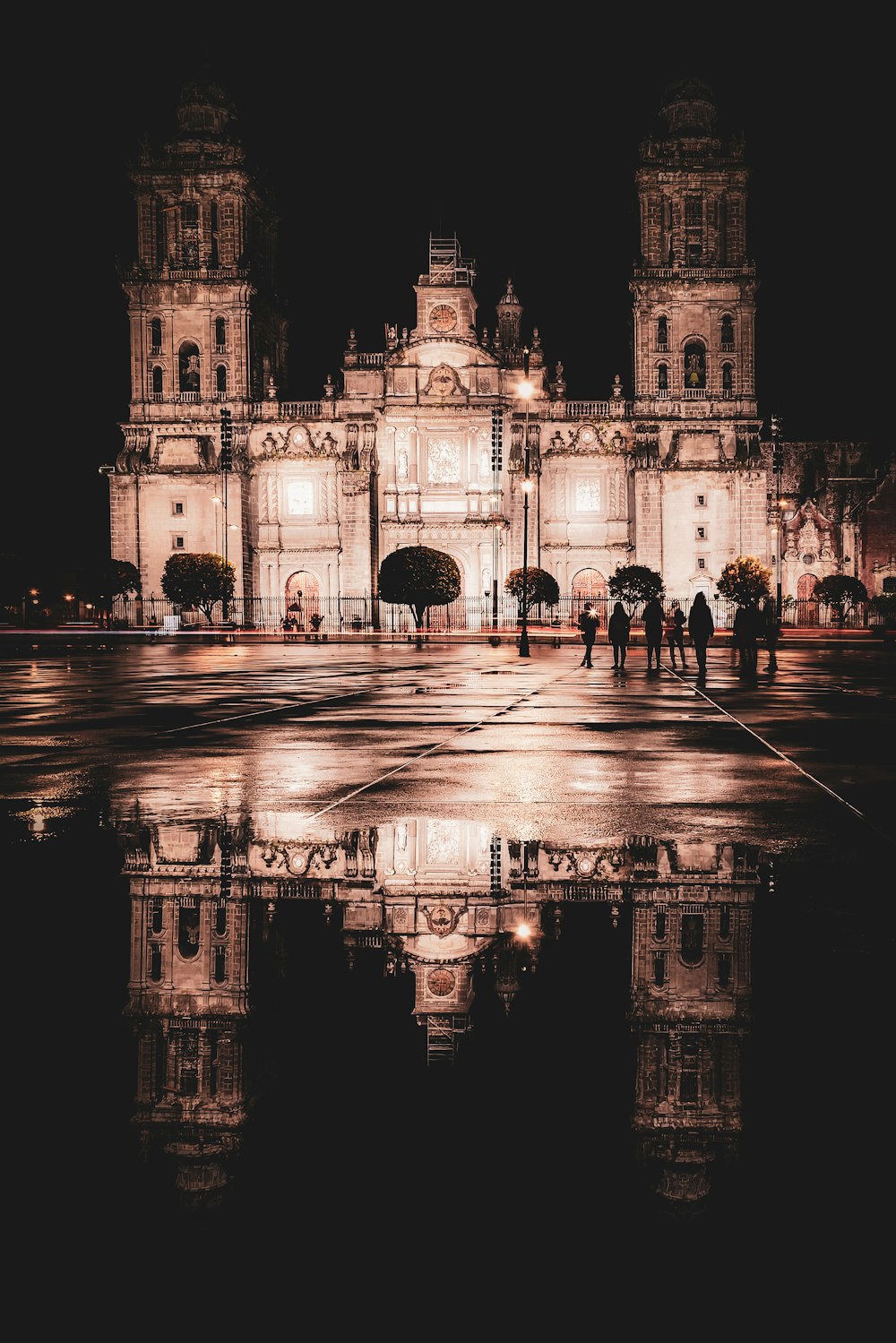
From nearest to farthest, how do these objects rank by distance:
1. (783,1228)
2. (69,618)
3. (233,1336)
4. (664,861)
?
(233,1336) < (783,1228) < (664,861) < (69,618)

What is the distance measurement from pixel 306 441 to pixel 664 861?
2717 inches

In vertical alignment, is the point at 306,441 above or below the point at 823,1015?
above

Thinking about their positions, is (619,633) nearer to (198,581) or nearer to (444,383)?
(198,581)

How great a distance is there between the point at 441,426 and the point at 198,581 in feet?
55.5

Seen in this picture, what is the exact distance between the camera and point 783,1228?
2.36 meters

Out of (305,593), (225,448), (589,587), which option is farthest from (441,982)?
(305,593)

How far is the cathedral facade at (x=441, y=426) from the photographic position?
231 ft

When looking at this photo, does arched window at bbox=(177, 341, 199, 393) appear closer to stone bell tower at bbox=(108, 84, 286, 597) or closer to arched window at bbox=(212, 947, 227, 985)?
stone bell tower at bbox=(108, 84, 286, 597)

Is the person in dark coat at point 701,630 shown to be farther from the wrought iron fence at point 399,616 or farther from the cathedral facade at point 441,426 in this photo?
the cathedral facade at point 441,426

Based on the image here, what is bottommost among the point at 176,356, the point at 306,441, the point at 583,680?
the point at 583,680

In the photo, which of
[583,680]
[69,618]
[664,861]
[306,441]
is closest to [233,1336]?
[664,861]

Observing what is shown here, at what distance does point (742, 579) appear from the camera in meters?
64.6

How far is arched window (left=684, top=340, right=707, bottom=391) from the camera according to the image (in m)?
71.7

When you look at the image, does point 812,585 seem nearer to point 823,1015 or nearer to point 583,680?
point 583,680
